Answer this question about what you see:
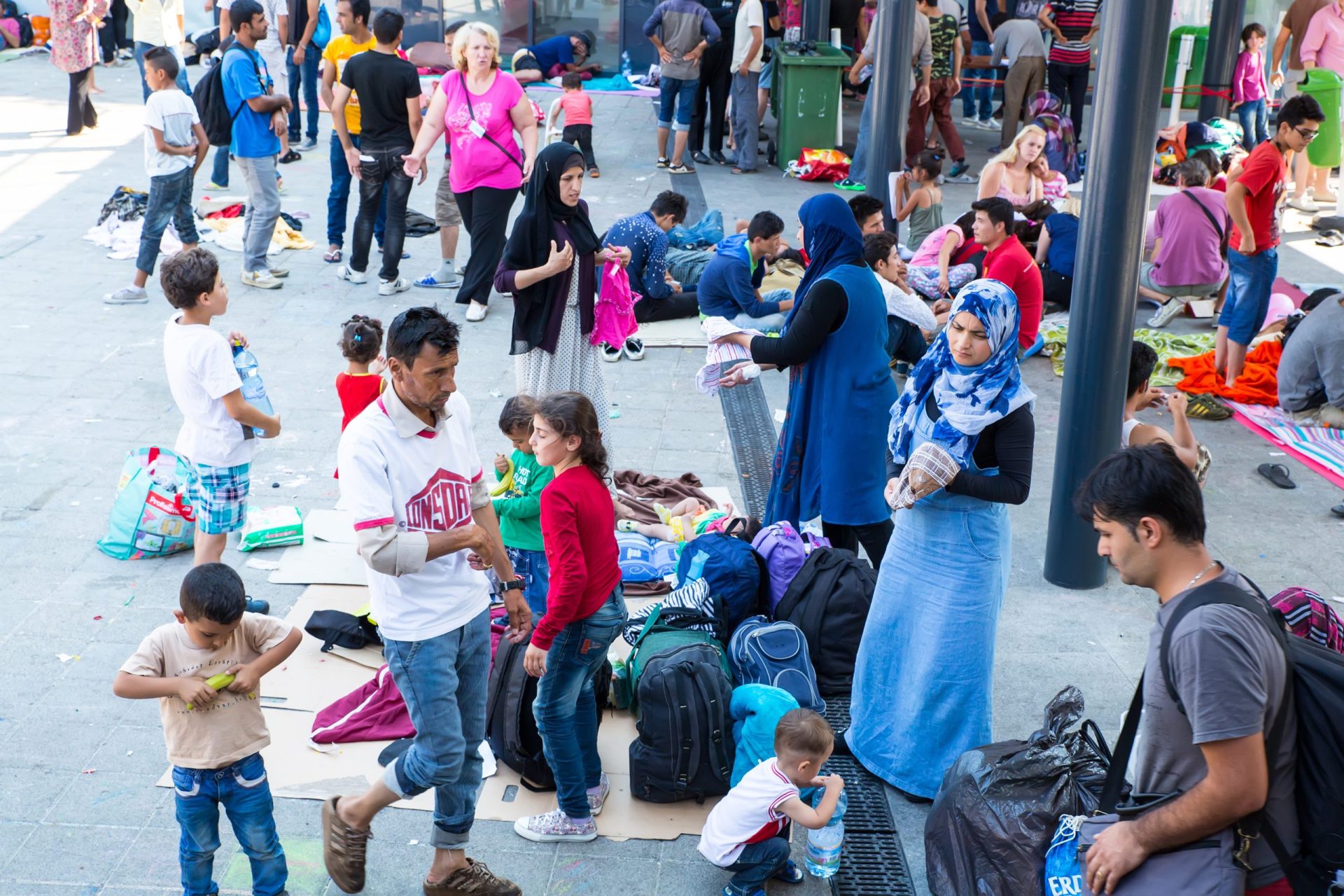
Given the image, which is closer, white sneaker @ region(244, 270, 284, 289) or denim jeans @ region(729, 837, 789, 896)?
denim jeans @ region(729, 837, 789, 896)

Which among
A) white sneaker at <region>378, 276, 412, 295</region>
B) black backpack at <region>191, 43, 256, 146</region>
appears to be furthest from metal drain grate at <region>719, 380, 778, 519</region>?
black backpack at <region>191, 43, 256, 146</region>

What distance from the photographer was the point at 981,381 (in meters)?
4.17

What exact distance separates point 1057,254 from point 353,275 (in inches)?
225

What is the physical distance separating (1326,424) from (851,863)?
564 cm

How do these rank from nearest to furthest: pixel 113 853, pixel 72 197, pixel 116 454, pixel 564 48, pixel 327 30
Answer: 1. pixel 113 853
2. pixel 116 454
3. pixel 72 197
4. pixel 327 30
5. pixel 564 48

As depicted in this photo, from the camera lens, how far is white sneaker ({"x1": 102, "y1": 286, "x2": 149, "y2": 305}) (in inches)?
385

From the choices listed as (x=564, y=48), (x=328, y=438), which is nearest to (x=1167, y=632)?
(x=328, y=438)

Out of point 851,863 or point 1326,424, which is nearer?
point 851,863

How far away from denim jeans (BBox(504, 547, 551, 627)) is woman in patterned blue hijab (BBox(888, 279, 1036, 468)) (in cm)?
187

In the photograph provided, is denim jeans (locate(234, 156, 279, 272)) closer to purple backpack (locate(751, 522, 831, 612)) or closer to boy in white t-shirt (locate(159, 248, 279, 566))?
boy in white t-shirt (locate(159, 248, 279, 566))

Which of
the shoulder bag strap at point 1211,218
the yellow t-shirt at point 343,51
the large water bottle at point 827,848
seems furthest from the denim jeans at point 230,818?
the shoulder bag strap at point 1211,218

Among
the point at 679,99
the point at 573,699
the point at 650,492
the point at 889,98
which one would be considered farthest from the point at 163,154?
the point at 573,699

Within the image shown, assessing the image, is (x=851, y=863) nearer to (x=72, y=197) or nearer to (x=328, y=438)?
(x=328, y=438)

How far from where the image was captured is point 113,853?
13.6 feet
